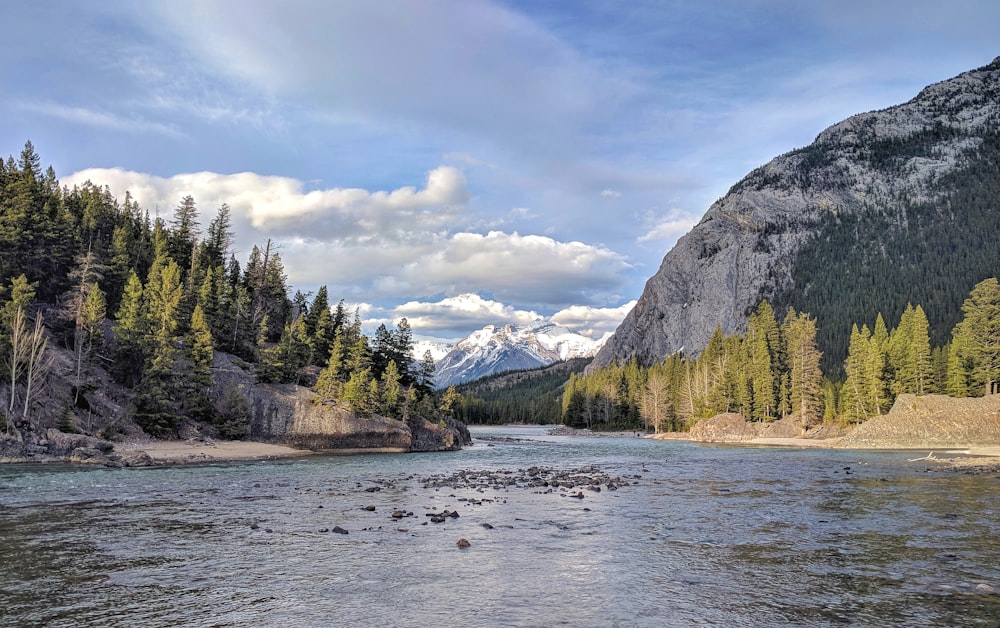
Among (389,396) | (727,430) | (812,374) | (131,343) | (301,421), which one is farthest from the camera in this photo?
(727,430)

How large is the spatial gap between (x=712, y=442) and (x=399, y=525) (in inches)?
3557

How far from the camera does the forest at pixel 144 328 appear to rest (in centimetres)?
6525

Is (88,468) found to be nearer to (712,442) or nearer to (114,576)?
(114,576)

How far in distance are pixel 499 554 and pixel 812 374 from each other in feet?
337

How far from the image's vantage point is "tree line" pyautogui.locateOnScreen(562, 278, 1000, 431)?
90062mm

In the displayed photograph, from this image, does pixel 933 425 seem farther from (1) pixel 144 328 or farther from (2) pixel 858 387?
(1) pixel 144 328

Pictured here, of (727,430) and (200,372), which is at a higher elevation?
(200,372)

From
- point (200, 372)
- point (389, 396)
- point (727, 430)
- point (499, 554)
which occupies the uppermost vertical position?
point (200, 372)

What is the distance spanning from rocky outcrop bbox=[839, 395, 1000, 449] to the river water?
135ft

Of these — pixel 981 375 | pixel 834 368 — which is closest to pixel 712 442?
pixel 981 375

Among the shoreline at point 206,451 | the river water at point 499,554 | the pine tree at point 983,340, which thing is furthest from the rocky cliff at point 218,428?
the pine tree at point 983,340

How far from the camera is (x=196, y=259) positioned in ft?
338

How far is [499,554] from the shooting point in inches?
809

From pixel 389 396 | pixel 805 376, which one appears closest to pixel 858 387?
pixel 805 376
